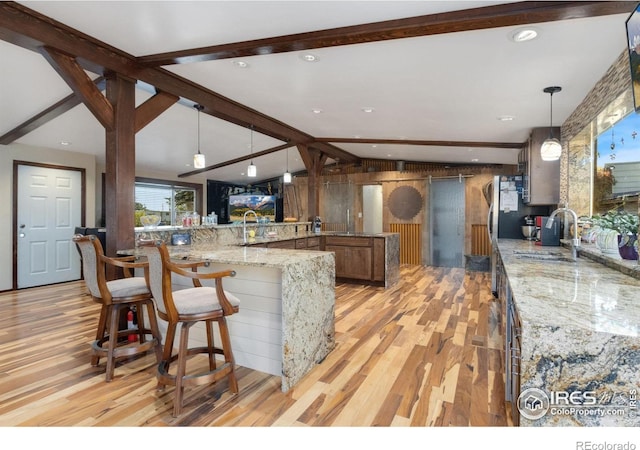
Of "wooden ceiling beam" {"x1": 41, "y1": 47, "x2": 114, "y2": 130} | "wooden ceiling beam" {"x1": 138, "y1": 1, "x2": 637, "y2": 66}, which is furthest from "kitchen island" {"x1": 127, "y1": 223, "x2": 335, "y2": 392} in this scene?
"wooden ceiling beam" {"x1": 138, "y1": 1, "x2": 637, "y2": 66}

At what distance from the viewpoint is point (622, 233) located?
217 centimetres

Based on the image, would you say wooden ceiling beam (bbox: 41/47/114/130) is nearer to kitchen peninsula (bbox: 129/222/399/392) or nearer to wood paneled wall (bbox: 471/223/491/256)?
kitchen peninsula (bbox: 129/222/399/392)

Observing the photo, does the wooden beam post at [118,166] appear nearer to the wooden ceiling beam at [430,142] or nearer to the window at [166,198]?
the wooden ceiling beam at [430,142]

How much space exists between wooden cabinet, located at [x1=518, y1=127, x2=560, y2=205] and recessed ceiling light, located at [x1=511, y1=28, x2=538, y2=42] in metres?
2.48

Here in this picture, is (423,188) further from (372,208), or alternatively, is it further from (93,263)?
(93,263)

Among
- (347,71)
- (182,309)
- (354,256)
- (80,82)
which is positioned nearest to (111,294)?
(182,309)

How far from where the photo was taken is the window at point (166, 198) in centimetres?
801

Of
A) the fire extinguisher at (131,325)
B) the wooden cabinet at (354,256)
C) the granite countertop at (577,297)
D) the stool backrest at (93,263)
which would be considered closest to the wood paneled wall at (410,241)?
the wooden cabinet at (354,256)

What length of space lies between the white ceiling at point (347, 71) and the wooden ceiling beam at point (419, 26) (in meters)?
0.05

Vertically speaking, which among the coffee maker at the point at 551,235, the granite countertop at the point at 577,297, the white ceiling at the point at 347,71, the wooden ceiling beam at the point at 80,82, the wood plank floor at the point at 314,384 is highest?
the white ceiling at the point at 347,71

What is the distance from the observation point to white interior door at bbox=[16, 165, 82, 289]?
5500mm

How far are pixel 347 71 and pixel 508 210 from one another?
3.32 m
